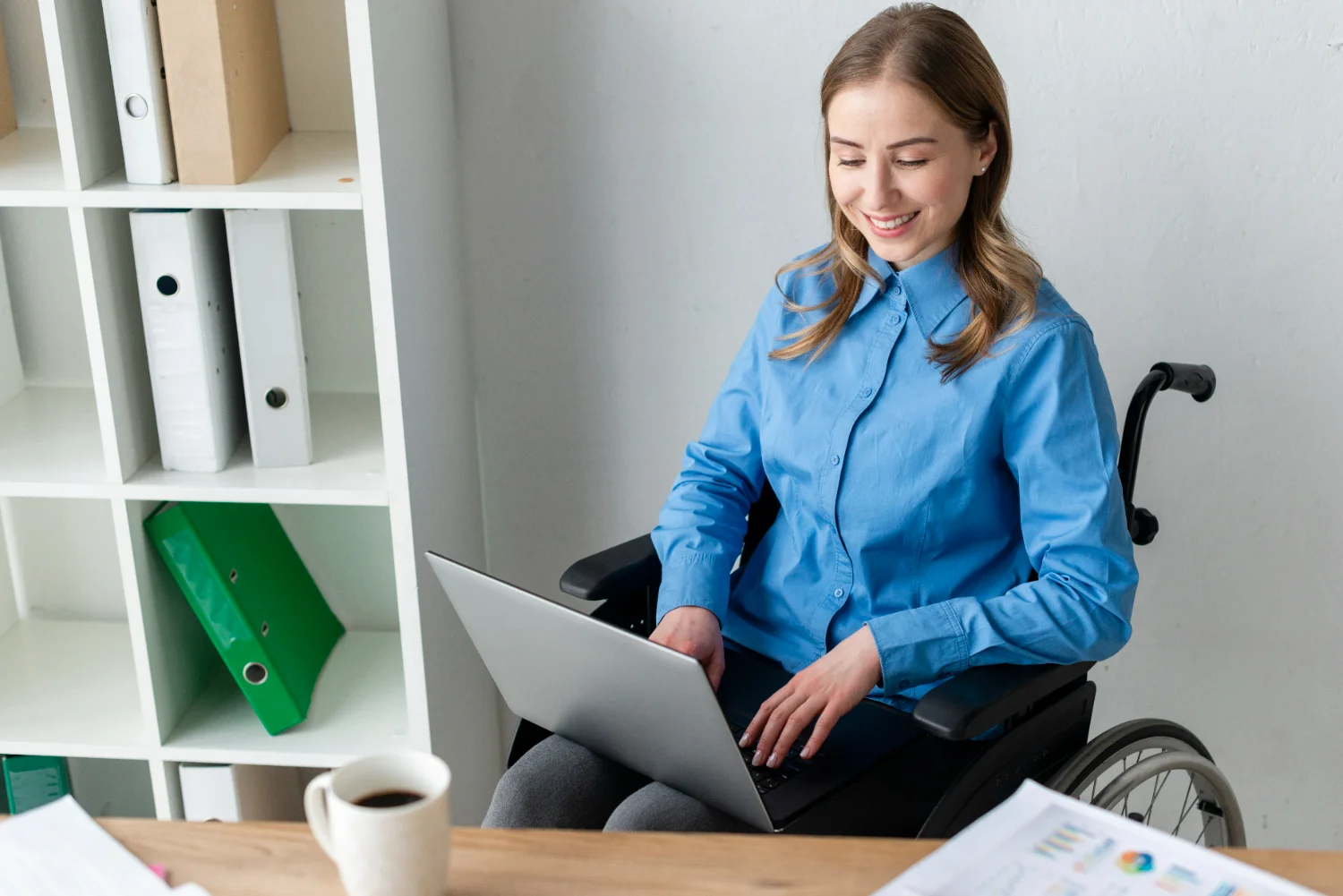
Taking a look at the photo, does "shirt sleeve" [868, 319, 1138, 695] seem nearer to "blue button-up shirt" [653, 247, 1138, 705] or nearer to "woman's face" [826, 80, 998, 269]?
"blue button-up shirt" [653, 247, 1138, 705]

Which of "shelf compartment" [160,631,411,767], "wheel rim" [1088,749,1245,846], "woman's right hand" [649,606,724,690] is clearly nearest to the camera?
"wheel rim" [1088,749,1245,846]

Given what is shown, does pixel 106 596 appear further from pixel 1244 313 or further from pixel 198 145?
pixel 1244 313

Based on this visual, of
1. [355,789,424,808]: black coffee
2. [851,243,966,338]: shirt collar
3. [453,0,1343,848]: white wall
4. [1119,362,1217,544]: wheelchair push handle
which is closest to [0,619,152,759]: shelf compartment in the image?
→ [453,0,1343,848]: white wall

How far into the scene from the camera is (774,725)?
4.26 feet

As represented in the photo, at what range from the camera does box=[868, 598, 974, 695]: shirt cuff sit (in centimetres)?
133

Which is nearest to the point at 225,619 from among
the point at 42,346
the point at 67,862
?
the point at 42,346

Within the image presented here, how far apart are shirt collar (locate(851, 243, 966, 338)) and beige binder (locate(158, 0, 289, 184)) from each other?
2.69 ft

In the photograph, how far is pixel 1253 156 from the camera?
175cm

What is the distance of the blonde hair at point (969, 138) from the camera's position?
1297mm

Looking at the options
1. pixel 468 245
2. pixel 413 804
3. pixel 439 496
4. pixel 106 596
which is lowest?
A: pixel 106 596

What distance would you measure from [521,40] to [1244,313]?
110 cm

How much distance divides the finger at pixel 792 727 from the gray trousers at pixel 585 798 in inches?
2.9

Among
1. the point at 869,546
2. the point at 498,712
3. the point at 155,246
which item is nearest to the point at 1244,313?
the point at 869,546

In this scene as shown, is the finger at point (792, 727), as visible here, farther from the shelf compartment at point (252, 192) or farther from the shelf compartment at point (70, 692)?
the shelf compartment at point (70, 692)
